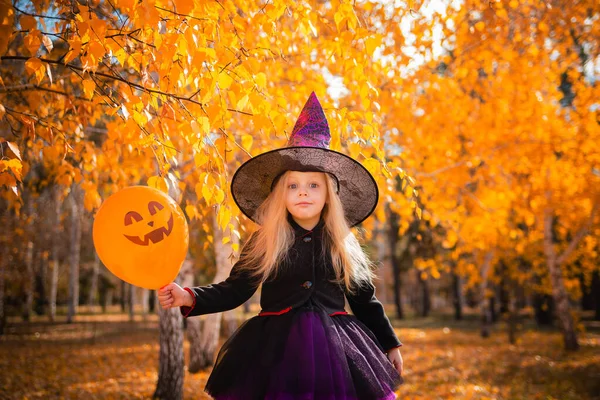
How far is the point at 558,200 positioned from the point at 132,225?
8.49 meters

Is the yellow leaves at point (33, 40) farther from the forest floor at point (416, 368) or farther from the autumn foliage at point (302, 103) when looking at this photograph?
the forest floor at point (416, 368)

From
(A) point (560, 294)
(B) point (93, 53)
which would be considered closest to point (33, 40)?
(B) point (93, 53)

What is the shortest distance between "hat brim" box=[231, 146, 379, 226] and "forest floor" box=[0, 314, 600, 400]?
12.5 feet

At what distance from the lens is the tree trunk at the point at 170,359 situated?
503 centimetres

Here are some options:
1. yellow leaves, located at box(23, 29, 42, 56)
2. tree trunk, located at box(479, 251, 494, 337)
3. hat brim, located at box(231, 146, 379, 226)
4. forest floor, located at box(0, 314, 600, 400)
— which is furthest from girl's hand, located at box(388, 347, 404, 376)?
tree trunk, located at box(479, 251, 494, 337)

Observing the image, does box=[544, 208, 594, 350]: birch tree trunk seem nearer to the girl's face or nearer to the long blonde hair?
the long blonde hair

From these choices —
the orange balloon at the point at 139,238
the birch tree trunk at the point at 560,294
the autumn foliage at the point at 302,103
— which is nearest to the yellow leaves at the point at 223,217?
the autumn foliage at the point at 302,103

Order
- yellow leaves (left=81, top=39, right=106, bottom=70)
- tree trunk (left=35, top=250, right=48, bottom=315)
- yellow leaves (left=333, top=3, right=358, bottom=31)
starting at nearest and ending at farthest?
yellow leaves (left=81, top=39, right=106, bottom=70) → yellow leaves (left=333, top=3, right=358, bottom=31) → tree trunk (left=35, top=250, right=48, bottom=315)

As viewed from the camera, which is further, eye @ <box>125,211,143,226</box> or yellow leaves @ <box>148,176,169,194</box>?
yellow leaves @ <box>148,176,169,194</box>

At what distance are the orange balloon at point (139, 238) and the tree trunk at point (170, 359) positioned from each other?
129 inches

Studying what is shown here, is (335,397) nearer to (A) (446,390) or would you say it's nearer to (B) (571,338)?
(A) (446,390)

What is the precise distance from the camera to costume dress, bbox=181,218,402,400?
1.95 meters

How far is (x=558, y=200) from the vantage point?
839cm

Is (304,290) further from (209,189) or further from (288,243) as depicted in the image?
(209,189)
